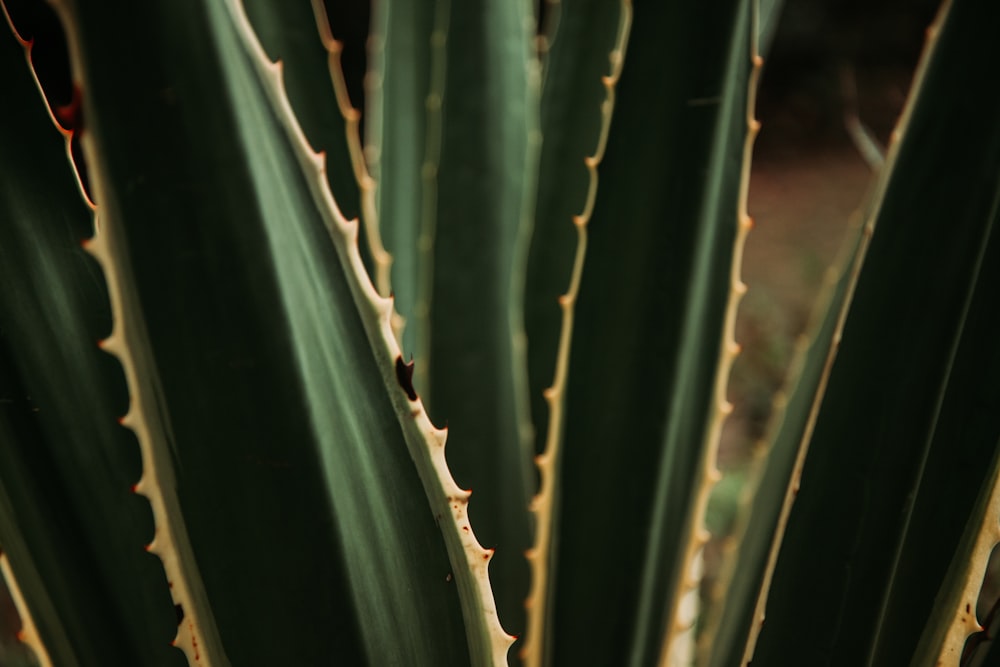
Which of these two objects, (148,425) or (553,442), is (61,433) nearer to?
(148,425)

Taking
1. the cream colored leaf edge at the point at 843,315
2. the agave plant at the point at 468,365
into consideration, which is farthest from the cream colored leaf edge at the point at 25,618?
the cream colored leaf edge at the point at 843,315

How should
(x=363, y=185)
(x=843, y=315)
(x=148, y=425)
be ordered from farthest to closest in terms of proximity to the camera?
(x=363, y=185)
(x=843, y=315)
(x=148, y=425)

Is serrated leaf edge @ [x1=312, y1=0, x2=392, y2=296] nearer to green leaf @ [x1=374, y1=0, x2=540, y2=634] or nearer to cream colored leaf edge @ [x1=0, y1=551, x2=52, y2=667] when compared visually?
green leaf @ [x1=374, y1=0, x2=540, y2=634]

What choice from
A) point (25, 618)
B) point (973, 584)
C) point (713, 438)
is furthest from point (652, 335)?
point (25, 618)

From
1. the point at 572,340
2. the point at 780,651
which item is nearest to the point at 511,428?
the point at 572,340

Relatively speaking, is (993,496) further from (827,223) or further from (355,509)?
(827,223)

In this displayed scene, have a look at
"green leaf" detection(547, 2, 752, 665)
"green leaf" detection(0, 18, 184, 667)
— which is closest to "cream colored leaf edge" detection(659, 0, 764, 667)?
"green leaf" detection(547, 2, 752, 665)
